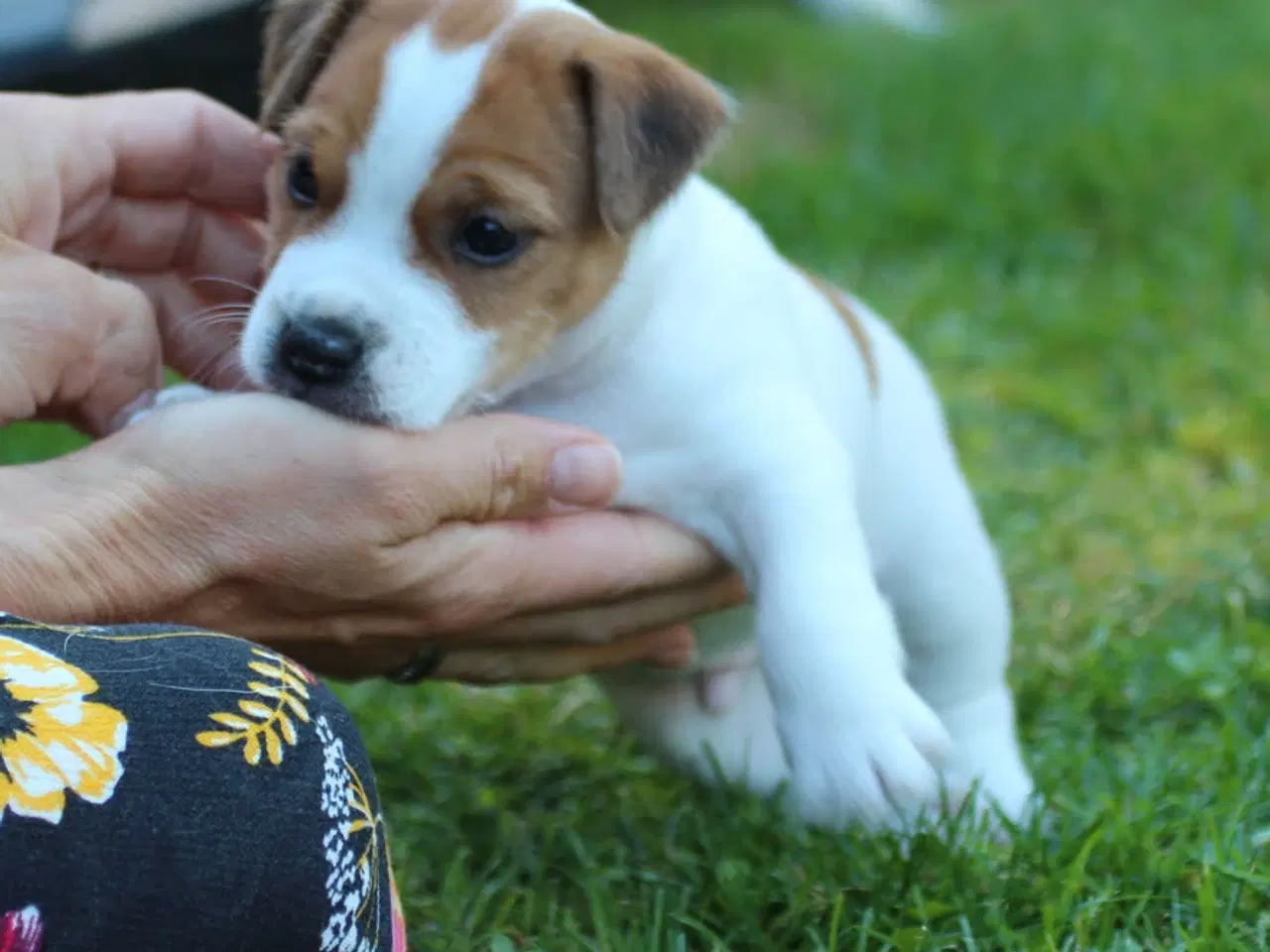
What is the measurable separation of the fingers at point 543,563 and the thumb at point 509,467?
0.20ft

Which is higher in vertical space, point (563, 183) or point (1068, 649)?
point (563, 183)

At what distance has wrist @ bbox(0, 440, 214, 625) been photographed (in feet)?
8.52

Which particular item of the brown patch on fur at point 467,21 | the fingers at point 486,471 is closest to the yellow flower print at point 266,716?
the fingers at point 486,471

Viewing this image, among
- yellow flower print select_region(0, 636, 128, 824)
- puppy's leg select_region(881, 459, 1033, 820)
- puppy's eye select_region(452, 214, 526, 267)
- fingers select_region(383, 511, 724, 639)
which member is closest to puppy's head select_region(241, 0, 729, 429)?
puppy's eye select_region(452, 214, 526, 267)

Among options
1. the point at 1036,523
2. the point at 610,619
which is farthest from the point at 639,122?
the point at 1036,523

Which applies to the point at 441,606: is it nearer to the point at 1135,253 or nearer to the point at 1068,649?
the point at 1068,649

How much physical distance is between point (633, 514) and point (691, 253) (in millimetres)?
578

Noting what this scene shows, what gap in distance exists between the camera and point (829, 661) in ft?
9.14

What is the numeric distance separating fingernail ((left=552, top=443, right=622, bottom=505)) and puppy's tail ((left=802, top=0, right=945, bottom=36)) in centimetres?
778

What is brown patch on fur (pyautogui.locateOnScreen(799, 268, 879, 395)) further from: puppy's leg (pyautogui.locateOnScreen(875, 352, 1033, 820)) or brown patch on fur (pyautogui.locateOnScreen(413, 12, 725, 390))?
brown patch on fur (pyautogui.locateOnScreen(413, 12, 725, 390))

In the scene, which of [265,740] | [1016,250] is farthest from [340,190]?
[1016,250]

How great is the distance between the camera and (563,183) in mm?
3047

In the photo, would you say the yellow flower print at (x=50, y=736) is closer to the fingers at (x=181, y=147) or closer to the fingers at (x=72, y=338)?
the fingers at (x=72, y=338)

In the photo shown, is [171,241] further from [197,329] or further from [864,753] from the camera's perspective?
[864,753]
